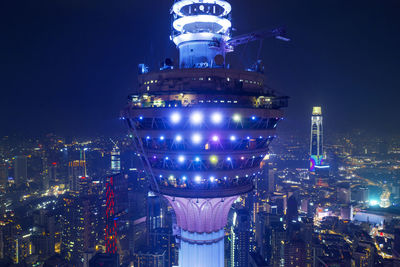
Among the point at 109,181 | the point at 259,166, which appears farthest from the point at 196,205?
the point at 109,181

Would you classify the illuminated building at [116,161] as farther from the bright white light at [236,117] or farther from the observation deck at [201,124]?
the bright white light at [236,117]

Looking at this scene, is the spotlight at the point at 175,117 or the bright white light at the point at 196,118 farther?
the spotlight at the point at 175,117

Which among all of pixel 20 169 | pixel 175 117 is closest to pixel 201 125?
pixel 175 117

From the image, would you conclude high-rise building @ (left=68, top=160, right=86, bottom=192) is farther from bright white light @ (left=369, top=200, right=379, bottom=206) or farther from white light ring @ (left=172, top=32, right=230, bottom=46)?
bright white light @ (left=369, top=200, right=379, bottom=206)

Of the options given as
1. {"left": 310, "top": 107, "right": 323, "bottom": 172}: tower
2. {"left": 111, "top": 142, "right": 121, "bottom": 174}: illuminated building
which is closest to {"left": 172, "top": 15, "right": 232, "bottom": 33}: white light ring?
{"left": 111, "top": 142, "right": 121, "bottom": 174}: illuminated building

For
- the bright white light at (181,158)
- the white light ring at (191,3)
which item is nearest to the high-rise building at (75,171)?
the white light ring at (191,3)

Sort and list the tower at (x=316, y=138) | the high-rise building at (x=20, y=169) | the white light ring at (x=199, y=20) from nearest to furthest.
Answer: the white light ring at (x=199, y=20)
the high-rise building at (x=20, y=169)
the tower at (x=316, y=138)
